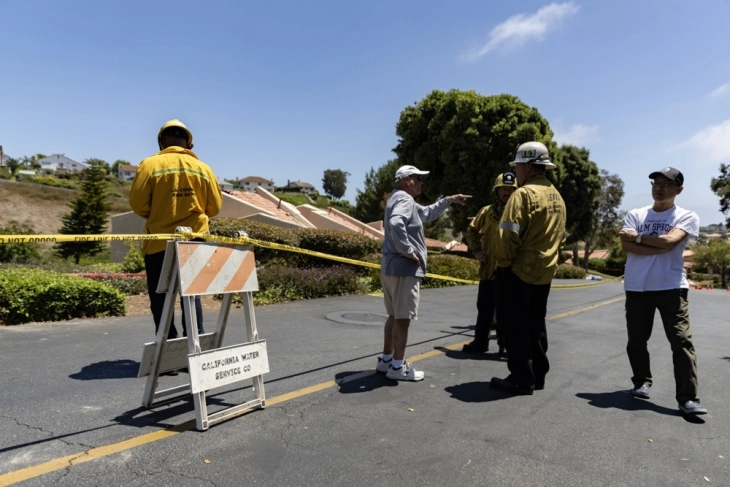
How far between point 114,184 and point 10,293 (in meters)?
83.0

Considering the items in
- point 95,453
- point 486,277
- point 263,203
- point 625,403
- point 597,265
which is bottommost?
point 597,265

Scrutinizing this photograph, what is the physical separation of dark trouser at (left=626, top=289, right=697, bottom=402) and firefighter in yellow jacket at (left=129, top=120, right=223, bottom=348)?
379cm

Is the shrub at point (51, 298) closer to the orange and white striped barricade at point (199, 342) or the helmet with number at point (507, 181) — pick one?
the orange and white striped barricade at point (199, 342)

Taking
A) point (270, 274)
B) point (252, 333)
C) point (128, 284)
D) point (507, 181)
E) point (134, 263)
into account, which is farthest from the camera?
point (134, 263)

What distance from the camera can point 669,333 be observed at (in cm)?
414

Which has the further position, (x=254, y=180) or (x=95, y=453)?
(x=254, y=180)

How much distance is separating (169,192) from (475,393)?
3194 millimetres

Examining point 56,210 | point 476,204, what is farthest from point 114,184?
point 476,204

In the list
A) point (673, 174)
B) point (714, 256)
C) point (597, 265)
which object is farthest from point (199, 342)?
point (714, 256)

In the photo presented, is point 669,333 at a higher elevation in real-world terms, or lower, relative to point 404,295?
lower

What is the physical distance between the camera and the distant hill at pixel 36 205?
4806 cm

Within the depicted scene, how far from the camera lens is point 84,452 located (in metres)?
2.92

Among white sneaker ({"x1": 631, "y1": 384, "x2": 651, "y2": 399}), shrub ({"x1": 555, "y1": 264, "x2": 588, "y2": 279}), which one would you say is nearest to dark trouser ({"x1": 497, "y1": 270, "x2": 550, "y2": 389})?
white sneaker ({"x1": 631, "y1": 384, "x2": 651, "y2": 399})

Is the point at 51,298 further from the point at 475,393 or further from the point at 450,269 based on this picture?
the point at 450,269
